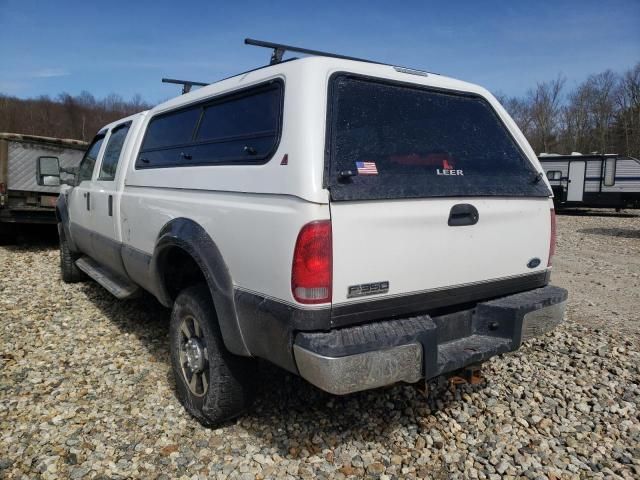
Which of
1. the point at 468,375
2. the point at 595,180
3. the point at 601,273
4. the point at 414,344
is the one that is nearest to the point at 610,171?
the point at 595,180

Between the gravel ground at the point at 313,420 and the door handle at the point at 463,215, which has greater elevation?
the door handle at the point at 463,215


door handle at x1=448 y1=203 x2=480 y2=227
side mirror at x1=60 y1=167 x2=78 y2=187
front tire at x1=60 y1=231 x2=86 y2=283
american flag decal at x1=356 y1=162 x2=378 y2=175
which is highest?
american flag decal at x1=356 y1=162 x2=378 y2=175

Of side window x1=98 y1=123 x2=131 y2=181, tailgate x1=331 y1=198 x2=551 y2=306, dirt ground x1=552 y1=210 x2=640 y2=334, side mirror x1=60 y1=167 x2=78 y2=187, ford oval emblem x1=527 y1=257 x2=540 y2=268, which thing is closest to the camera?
tailgate x1=331 y1=198 x2=551 y2=306

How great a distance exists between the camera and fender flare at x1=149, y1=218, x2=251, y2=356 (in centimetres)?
254

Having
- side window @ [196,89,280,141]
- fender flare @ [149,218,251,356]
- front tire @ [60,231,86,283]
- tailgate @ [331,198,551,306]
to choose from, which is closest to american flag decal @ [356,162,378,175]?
tailgate @ [331,198,551,306]

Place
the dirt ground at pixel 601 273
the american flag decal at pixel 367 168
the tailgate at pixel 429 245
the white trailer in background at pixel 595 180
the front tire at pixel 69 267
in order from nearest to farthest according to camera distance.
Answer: the tailgate at pixel 429 245 < the american flag decal at pixel 367 168 < the dirt ground at pixel 601 273 < the front tire at pixel 69 267 < the white trailer in background at pixel 595 180

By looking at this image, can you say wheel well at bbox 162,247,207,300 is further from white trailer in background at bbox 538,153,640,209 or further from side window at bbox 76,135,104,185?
white trailer in background at bbox 538,153,640,209

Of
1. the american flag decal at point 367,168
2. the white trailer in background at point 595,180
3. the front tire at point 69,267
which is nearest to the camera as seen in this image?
the american flag decal at point 367,168

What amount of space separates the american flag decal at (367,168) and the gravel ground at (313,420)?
1.60 m

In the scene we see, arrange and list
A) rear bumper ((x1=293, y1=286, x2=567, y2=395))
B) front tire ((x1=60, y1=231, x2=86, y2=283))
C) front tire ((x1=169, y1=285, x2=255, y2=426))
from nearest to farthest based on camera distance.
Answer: rear bumper ((x1=293, y1=286, x2=567, y2=395)) < front tire ((x1=169, y1=285, x2=255, y2=426)) < front tire ((x1=60, y1=231, x2=86, y2=283))

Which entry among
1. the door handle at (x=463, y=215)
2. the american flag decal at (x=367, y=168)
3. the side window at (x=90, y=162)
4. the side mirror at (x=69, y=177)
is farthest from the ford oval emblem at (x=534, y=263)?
the side mirror at (x=69, y=177)

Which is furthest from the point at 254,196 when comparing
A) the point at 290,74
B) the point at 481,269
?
the point at 481,269

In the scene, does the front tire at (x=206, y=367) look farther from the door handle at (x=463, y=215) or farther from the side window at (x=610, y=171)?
the side window at (x=610, y=171)

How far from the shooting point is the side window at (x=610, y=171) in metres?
18.1
